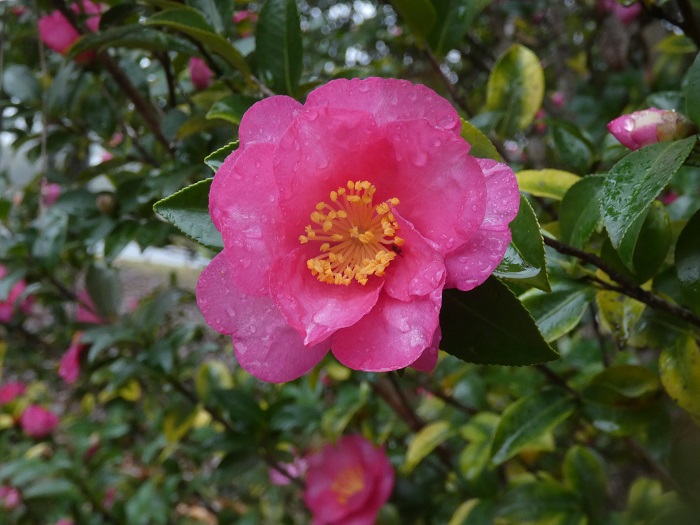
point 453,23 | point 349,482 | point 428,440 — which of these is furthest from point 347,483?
point 453,23

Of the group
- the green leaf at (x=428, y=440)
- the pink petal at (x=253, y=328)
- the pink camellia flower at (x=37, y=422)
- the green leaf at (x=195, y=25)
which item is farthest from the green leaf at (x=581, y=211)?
the pink camellia flower at (x=37, y=422)

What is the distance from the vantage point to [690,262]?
0.54 m

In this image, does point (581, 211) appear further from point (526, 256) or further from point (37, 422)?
point (37, 422)

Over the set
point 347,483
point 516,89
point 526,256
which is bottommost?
point 347,483

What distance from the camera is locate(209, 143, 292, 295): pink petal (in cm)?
46

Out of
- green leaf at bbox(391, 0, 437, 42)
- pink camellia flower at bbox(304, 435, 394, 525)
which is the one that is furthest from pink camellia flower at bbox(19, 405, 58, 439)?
green leaf at bbox(391, 0, 437, 42)

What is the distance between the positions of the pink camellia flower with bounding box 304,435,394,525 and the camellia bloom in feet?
3.04

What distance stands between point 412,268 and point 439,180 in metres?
0.07

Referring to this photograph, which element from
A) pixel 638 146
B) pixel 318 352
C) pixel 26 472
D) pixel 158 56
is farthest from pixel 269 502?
pixel 638 146

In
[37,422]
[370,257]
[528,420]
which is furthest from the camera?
[37,422]

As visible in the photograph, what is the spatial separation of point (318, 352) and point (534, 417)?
43 centimetres

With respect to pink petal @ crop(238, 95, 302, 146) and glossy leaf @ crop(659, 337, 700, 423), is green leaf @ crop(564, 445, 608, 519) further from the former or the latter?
pink petal @ crop(238, 95, 302, 146)

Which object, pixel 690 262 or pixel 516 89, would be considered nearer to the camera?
pixel 690 262

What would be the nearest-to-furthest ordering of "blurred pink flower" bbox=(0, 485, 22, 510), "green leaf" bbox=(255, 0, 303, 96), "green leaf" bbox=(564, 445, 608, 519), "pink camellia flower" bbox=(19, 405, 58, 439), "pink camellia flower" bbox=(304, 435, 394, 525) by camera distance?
"green leaf" bbox=(255, 0, 303, 96), "green leaf" bbox=(564, 445, 608, 519), "pink camellia flower" bbox=(304, 435, 394, 525), "pink camellia flower" bbox=(19, 405, 58, 439), "blurred pink flower" bbox=(0, 485, 22, 510)
